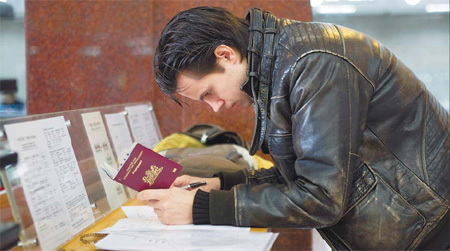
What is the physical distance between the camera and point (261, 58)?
133 cm

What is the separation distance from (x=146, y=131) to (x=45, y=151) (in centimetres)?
100

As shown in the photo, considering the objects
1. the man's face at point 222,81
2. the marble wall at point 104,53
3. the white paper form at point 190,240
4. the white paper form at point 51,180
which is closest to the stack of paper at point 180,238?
the white paper form at point 190,240

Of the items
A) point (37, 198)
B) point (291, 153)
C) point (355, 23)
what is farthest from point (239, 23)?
point (355, 23)

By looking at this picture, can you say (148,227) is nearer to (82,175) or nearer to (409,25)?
(82,175)

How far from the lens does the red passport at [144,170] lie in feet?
4.46

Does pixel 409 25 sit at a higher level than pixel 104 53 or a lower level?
lower

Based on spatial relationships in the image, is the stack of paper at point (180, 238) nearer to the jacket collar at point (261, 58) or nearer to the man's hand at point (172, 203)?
the man's hand at point (172, 203)

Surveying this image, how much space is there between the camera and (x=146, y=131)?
7.58 ft

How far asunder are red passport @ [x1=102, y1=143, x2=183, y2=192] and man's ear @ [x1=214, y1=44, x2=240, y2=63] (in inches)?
12.1

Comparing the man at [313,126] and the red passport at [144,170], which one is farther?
the red passport at [144,170]

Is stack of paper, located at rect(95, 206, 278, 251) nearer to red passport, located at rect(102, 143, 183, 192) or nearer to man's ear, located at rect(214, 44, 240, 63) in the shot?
red passport, located at rect(102, 143, 183, 192)

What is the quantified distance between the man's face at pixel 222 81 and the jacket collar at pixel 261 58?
0.03m

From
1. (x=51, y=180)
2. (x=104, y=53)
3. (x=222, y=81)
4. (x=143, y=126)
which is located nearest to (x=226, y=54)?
(x=222, y=81)

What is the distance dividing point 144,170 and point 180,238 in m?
0.23
